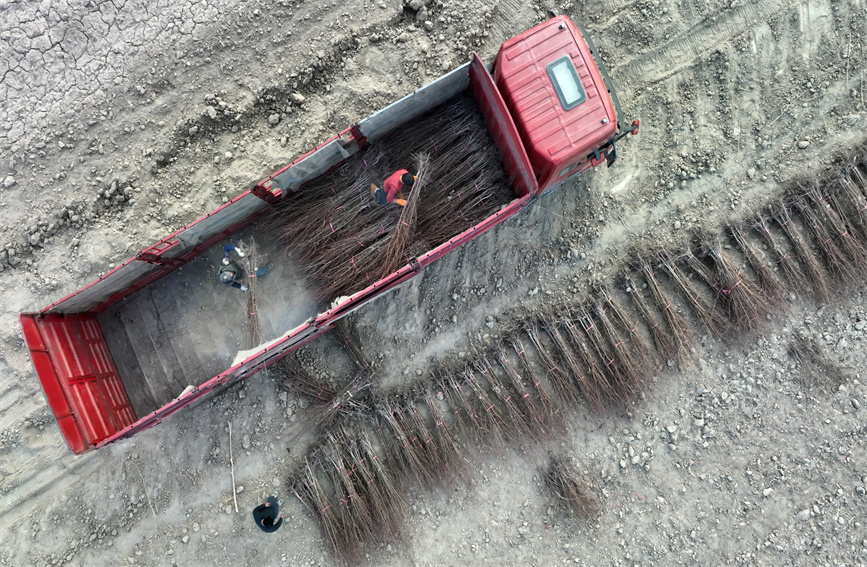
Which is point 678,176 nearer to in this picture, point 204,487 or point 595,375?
point 595,375

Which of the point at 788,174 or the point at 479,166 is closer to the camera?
the point at 479,166

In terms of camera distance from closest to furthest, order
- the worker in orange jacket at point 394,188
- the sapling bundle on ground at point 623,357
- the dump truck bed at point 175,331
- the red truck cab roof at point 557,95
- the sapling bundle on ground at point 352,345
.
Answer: the red truck cab roof at point 557,95 → the worker in orange jacket at point 394,188 → the dump truck bed at point 175,331 → the sapling bundle on ground at point 623,357 → the sapling bundle on ground at point 352,345

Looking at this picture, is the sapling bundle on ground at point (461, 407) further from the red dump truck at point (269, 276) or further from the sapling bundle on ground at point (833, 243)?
the sapling bundle on ground at point (833, 243)

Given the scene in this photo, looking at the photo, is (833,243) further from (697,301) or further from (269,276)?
(269,276)

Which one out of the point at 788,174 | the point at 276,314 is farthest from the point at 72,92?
the point at 788,174

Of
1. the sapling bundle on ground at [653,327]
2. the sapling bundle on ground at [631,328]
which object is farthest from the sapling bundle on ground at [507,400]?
the sapling bundle on ground at [653,327]

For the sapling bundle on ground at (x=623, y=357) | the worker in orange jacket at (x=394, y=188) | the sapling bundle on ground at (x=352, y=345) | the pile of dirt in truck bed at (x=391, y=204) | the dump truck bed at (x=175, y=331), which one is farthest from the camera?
the sapling bundle on ground at (x=352, y=345)

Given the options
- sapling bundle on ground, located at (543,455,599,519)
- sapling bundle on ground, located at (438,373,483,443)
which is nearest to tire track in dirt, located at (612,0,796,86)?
sapling bundle on ground, located at (438,373,483,443)
